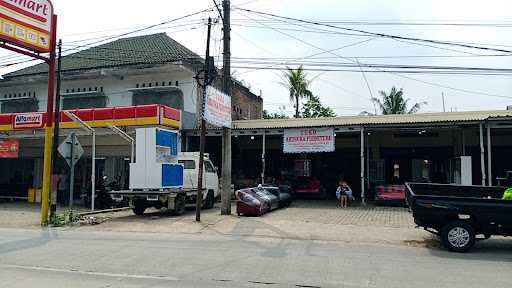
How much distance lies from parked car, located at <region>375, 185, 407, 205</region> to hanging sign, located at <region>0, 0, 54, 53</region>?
48.3 feet

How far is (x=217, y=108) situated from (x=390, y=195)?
31.0 ft

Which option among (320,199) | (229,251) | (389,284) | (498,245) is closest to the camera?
(389,284)

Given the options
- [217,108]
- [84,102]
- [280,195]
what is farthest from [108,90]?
[217,108]

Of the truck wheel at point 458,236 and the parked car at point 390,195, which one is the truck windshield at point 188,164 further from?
the truck wheel at point 458,236

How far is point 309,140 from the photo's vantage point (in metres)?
22.5

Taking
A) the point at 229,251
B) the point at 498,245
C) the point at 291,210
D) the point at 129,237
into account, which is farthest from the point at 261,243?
the point at 291,210

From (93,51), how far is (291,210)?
67.0 feet

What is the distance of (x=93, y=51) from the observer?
33156 mm

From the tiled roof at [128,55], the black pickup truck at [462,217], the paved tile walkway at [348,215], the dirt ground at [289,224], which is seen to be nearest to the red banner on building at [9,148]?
the dirt ground at [289,224]

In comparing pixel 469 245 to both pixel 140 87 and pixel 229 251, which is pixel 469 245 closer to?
pixel 229 251

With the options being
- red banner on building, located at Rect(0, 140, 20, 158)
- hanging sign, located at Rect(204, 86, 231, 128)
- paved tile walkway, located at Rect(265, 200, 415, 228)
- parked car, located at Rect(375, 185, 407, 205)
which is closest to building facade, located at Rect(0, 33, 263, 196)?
red banner on building, located at Rect(0, 140, 20, 158)

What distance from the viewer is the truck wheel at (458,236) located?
414 inches

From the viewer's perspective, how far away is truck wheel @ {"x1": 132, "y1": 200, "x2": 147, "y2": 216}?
18.2 meters

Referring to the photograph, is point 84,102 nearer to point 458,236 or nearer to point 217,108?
point 217,108
